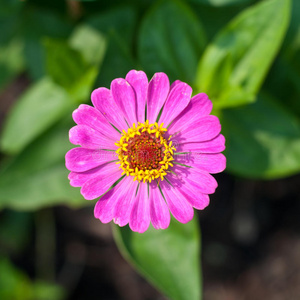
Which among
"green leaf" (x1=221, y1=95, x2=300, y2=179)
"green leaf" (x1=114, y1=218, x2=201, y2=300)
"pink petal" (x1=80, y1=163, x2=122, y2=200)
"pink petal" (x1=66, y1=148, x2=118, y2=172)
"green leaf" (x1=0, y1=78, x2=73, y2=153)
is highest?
"pink petal" (x1=66, y1=148, x2=118, y2=172)

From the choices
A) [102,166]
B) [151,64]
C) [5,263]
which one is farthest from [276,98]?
[5,263]

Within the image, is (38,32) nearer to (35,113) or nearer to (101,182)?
(35,113)

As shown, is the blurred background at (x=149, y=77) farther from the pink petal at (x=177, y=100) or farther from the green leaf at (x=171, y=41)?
the pink petal at (x=177, y=100)

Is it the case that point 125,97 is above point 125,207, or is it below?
above

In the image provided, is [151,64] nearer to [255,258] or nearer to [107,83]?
[107,83]

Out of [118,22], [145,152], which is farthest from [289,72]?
[145,152]

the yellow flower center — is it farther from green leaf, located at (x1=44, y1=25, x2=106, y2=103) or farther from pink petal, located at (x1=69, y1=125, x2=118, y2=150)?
green leaf, located at (x1=44, y1=25, x2=106, y2=103)

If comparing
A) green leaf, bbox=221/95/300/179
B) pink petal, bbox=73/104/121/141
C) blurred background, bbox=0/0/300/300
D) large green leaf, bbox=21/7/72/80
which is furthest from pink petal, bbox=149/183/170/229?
large green leaf, bbox=21/7/72/80
